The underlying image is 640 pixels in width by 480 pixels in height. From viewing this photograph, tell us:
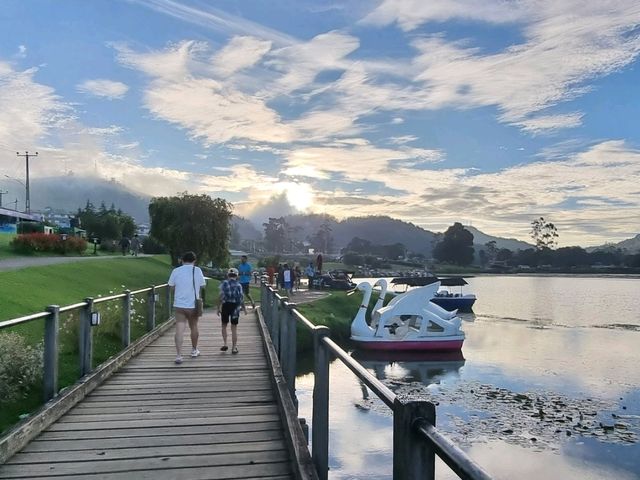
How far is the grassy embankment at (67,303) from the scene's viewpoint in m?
8.73

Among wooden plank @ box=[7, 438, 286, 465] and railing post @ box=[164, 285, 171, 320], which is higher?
railing post @ box=[164, 285, 171, 320]

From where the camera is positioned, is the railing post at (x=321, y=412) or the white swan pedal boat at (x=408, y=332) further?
the white swan pedal boat at (x=408, y=332)

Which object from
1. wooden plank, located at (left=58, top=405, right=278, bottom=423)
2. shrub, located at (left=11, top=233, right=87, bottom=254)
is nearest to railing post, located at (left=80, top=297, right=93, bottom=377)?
wooden plank, located at (left=58, top=405, right=278, bottom=423)

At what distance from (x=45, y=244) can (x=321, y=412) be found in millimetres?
32201

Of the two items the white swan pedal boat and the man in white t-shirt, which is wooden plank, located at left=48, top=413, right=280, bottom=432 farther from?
the white swan pedal boat

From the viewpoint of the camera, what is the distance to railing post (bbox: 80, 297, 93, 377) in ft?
23.8

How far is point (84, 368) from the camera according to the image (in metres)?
7.43

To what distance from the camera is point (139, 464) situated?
466cm

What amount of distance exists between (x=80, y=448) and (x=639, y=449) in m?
14.3

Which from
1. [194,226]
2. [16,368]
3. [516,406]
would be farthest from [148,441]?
[194,226]

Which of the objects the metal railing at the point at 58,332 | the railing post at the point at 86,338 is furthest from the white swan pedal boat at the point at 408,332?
the railing post at the point at 86,338

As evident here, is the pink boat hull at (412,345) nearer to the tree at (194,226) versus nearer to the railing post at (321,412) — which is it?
the tree at (194,226)

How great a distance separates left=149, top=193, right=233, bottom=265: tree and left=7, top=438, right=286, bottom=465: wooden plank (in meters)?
34.9

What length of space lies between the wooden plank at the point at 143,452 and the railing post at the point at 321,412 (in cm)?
86
